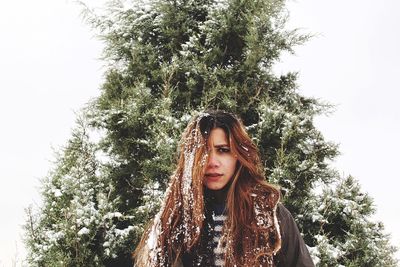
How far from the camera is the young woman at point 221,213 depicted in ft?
9.13

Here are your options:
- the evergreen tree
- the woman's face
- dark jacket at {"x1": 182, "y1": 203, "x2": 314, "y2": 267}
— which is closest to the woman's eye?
the woman's face

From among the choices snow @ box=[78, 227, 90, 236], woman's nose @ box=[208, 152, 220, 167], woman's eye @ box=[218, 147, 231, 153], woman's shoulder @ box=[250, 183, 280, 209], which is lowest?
woman's shoulder @ box=[250, 183, 280, 209]

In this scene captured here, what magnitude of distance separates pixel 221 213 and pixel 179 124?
265cm

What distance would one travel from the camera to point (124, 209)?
5910mm

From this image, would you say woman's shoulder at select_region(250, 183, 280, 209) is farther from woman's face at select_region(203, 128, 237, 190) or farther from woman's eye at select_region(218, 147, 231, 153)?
woman's eye at select_region(218, 147, 231, 153)

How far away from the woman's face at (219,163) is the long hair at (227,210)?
4 centimetres

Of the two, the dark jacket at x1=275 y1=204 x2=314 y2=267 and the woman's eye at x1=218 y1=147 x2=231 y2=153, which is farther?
the woman's eye at x1=218 y1=147 x2=231 y2=153

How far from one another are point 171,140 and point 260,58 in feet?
5.47

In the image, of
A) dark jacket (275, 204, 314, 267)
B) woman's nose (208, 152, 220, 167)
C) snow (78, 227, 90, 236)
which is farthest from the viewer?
snow (78, 227, 90, 236)

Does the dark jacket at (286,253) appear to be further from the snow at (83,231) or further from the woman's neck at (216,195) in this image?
the snow at (83,231)

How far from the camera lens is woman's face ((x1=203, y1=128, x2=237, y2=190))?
290 cm

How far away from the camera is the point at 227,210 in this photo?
9.50 ft

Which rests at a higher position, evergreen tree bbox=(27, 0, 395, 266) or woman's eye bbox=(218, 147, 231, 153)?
evergreen tree bbox=(27, 0, 395, 266)

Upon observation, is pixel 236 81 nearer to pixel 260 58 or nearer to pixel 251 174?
pixel 260 58
